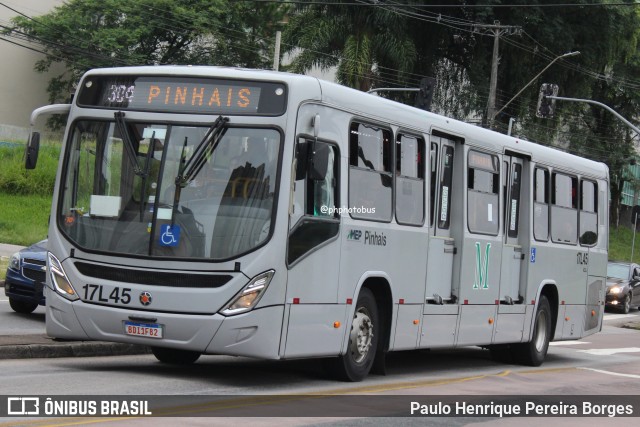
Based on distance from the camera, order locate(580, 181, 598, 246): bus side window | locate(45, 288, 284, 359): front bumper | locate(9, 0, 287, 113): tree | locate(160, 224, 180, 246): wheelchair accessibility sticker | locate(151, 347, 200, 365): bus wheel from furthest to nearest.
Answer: locate(9, 0, 287, 113): tree → locate(580, 181, 598, 246): bus side window → locate(151, 347, 200, 365): bus wheel → locate(160, 224, 180, 246): wheelchair accessibility sticker → locate(45, 288, 284, 359): front bumper

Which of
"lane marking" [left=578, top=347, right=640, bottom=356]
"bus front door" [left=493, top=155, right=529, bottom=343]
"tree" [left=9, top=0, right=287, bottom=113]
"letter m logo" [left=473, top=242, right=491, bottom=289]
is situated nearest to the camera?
"letter m logo" [left=473, top=242, right=491, bottom=289]

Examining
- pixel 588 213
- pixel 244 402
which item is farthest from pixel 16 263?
pixel 588 213

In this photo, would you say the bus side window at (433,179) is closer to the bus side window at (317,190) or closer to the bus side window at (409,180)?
the bus side window at (409,180)

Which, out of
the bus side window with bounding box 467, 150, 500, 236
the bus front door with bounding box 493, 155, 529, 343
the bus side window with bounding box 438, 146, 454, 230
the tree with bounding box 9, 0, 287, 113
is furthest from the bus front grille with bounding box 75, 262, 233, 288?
the tree with bounding box 9, 0, 287, 113

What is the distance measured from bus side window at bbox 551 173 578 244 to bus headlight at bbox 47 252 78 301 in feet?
30.8

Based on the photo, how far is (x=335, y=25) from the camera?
49125 millimetres

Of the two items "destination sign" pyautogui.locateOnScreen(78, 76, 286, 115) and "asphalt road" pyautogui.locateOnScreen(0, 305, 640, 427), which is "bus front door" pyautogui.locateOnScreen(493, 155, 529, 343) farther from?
"destination sign" pyautogui.locateOnScreen(78, 76, 286, 115)

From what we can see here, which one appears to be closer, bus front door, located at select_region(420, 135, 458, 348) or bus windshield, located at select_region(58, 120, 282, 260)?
bus windshield, located at select_region(58, 120, 282, 260)

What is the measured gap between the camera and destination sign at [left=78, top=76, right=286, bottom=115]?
11.7 meters

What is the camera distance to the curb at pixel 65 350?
12.6 m

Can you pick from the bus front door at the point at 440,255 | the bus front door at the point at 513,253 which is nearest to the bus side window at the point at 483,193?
the bus front door at the point at 513,253

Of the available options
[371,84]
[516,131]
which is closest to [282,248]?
[371,84]

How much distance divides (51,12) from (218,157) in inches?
2396

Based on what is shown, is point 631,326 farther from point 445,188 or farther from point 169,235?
point 169,235
